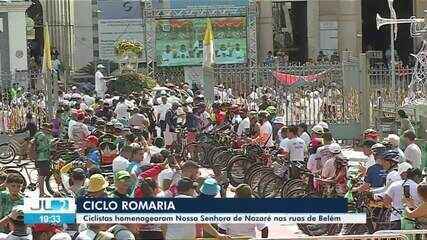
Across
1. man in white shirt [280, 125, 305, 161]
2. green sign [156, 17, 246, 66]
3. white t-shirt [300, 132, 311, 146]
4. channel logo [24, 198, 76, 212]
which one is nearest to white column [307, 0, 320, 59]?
green sign [156, 17, 246, 66]

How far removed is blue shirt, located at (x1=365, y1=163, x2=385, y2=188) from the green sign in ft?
95.3

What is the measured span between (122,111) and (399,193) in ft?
46.5

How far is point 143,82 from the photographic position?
34188mm

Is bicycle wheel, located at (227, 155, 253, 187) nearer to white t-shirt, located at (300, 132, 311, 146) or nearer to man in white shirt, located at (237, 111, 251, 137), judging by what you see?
white t-shirt, located at (300, 132, 311, 146)

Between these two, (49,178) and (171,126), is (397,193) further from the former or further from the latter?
(171,126)

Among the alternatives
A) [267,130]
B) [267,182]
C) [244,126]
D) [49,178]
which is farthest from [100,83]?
[267,182]

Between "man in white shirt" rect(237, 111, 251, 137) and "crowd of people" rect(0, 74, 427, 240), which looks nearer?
"crowd of people" rect(0, 74, 427, 240)

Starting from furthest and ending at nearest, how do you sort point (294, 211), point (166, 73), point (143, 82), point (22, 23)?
point (166, 73) < point (22, 23) < point (143, 82) < point (294, 211)

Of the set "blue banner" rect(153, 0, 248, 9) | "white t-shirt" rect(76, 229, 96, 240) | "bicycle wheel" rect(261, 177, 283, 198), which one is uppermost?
"blue banner" rect(153, 0, 248, 9)

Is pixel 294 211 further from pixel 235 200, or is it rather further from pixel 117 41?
pixel 117 41

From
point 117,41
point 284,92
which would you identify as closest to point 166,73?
point 117,41

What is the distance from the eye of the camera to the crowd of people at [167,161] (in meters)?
10.8

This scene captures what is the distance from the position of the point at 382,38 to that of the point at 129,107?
3068 cm

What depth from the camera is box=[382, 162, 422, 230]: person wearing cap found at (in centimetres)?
1225
